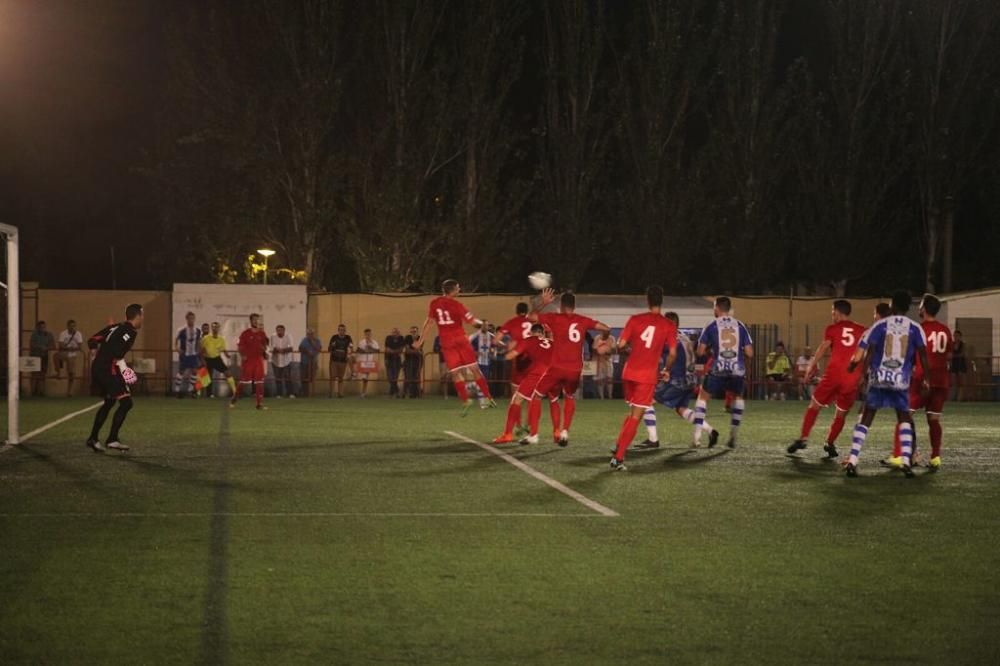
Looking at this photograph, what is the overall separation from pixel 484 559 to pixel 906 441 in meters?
7.24

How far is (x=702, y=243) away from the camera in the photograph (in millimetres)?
45719

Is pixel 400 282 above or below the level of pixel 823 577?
above

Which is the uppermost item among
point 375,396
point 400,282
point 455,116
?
point 455,116

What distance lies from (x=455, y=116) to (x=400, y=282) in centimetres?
614

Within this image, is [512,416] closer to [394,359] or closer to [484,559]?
[484,559]

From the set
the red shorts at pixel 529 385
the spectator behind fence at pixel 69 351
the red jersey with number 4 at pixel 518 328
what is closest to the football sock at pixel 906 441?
the red shorts at pixel 529 385

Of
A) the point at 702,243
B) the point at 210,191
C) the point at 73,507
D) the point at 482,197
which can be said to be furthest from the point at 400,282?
the point at 73,507

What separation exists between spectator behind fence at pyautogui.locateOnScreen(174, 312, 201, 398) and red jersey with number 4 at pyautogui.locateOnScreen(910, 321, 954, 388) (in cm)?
2080

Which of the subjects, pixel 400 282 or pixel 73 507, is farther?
pixel 400 282

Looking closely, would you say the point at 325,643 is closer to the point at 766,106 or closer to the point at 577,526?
the point at 577,526

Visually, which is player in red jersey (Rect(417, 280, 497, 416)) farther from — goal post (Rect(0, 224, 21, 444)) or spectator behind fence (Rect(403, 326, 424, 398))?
spectator behind fence (Rect(403, 326, 424, 398))

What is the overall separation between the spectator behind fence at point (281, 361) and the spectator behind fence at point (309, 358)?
34 centimetres

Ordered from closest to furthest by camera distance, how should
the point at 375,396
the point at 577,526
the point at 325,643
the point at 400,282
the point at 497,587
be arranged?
1. the point at 325,643
2. the point at 497,587
3. the point at 577,526
4. the point at 375,396
5. the point at 400,282

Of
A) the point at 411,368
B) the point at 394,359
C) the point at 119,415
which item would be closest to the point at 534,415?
the point at 119,415
